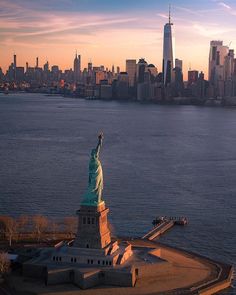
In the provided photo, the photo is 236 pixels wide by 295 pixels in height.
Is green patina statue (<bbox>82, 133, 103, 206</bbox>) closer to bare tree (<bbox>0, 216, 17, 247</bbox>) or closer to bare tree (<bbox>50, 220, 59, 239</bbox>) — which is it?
bare tree (<bbox>0, 216, 17, 247</bbox>)

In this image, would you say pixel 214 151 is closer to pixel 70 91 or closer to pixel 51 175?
pixel 51 175

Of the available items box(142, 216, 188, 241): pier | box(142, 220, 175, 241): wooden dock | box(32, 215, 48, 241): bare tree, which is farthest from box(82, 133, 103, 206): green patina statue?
box(142, 216, 188, 241): pier

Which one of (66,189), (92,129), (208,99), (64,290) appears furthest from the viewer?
(208,99)

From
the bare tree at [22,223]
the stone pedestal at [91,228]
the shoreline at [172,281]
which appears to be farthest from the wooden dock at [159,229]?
the stone pedestal at [91,228]

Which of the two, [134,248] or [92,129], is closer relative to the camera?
[134,248]

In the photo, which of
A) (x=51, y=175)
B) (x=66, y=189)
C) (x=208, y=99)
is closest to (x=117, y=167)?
(x=51, y=175)

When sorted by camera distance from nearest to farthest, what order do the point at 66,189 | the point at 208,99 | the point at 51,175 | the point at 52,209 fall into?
the point at 52,209 < the point at 66,189 < the point at 51,175 < the point at 208,99
